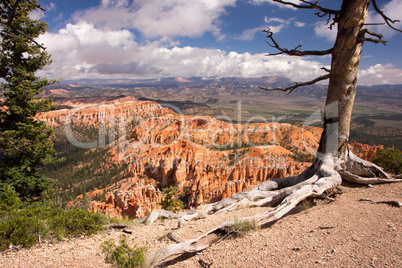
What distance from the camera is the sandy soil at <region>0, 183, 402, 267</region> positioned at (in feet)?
9.16

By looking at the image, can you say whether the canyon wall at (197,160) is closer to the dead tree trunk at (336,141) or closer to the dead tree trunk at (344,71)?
the dead tree trunk at (336,141)

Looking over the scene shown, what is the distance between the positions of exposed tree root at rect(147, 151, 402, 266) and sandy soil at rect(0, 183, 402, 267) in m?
0.21

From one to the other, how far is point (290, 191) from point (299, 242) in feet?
5.76

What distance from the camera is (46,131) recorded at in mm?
10273

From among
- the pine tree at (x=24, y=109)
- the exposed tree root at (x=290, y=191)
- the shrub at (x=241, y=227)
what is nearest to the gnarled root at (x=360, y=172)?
the exposed tree root at (x=290, y=191)

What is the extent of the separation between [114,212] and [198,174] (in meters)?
21.9

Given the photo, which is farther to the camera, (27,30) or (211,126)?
(211,126)

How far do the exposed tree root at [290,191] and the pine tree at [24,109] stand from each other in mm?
7512

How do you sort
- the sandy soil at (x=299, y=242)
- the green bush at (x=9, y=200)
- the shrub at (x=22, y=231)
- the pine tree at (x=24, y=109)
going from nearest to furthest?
the sandy soil at (x=299, y=242) → the shrub at (x=22, y=231) → the green bush at (x=9, y=200) → the pine tree at (x=24, y=109)

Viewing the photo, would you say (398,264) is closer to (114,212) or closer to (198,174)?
(114,212)

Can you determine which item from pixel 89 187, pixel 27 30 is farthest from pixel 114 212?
pixel 89 187

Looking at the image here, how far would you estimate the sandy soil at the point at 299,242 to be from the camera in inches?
110

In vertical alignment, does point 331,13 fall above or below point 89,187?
above

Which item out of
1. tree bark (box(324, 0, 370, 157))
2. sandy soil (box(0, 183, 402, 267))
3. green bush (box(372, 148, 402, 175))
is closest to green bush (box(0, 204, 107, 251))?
sandy soil (box(0, 183, 402, 267))
